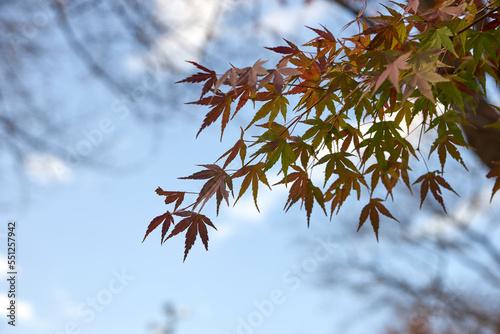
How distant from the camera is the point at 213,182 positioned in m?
1.39

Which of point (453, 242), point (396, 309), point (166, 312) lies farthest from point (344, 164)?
point (166, 312)

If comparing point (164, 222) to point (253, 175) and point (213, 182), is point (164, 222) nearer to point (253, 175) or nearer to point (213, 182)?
point (213, 182)

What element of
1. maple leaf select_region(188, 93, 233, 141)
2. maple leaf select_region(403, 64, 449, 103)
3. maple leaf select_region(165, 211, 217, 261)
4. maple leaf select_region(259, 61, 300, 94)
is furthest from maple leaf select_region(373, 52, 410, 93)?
maple leaf select_region(165, 211, 217, 261)

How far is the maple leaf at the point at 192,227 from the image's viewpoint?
1388mm

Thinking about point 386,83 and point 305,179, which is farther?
point 305,179

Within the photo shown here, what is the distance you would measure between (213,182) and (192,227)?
0.15 m

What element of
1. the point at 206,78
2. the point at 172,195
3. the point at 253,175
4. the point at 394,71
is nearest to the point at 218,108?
the point at 206,78

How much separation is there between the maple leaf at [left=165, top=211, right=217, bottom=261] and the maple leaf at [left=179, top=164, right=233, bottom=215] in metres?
0.04

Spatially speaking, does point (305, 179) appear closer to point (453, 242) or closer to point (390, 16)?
point (390, 16)

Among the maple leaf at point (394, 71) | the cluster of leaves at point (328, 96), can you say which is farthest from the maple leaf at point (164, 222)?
the maple leaf at point (394, 71)

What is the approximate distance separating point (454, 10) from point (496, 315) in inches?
282

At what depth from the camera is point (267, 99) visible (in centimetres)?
143

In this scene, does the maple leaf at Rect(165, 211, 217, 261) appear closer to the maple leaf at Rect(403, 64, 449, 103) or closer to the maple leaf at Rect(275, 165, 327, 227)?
the maple leaf at Rect(275, 165, 327, 227)

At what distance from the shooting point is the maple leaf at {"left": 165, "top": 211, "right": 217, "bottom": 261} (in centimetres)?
139
